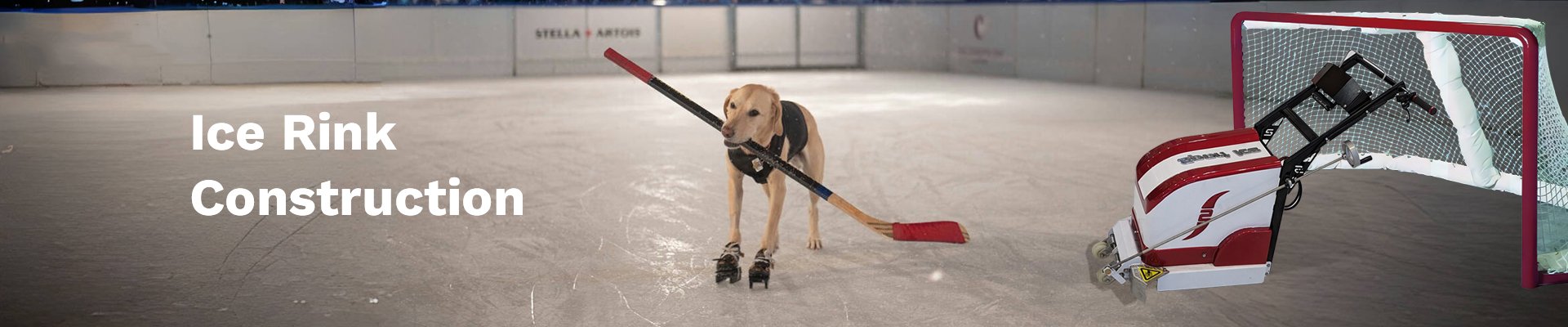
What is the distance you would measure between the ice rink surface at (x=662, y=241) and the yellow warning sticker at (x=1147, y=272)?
0.10 m

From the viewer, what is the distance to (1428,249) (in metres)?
5.80

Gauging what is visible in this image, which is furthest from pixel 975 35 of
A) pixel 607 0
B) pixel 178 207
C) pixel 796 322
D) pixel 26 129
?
pixel 796 322

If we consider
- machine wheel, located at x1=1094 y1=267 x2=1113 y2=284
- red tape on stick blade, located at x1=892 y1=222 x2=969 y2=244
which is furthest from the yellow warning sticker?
red tape on stick blade, located at x1=892 y1=222 x2=969 y2=244

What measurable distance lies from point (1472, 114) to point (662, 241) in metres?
3.67

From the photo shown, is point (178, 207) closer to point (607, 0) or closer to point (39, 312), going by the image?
point (39, 312)

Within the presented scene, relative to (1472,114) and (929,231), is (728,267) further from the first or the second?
(1472,114)

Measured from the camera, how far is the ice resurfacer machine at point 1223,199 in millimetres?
4863

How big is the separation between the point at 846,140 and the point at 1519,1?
18.9 ft

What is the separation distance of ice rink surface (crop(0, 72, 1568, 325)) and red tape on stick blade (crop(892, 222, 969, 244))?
0.29 ft

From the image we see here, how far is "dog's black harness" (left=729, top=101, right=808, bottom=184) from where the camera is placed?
5.01 meters

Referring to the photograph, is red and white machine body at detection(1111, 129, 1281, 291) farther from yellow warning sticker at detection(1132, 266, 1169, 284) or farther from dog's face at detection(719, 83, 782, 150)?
dog's face at detection(719, 83, 782, 150)

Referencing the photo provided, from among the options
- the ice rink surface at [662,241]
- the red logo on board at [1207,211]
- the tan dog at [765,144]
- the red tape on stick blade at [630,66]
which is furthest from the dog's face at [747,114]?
the red logo on board at [1207,211]

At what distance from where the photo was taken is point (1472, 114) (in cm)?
563

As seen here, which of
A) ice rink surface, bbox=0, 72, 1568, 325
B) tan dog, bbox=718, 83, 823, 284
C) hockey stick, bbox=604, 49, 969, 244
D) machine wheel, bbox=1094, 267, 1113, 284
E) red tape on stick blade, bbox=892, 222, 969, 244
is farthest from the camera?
red tape on stick blade, bbox=892, 222, 969, 244
